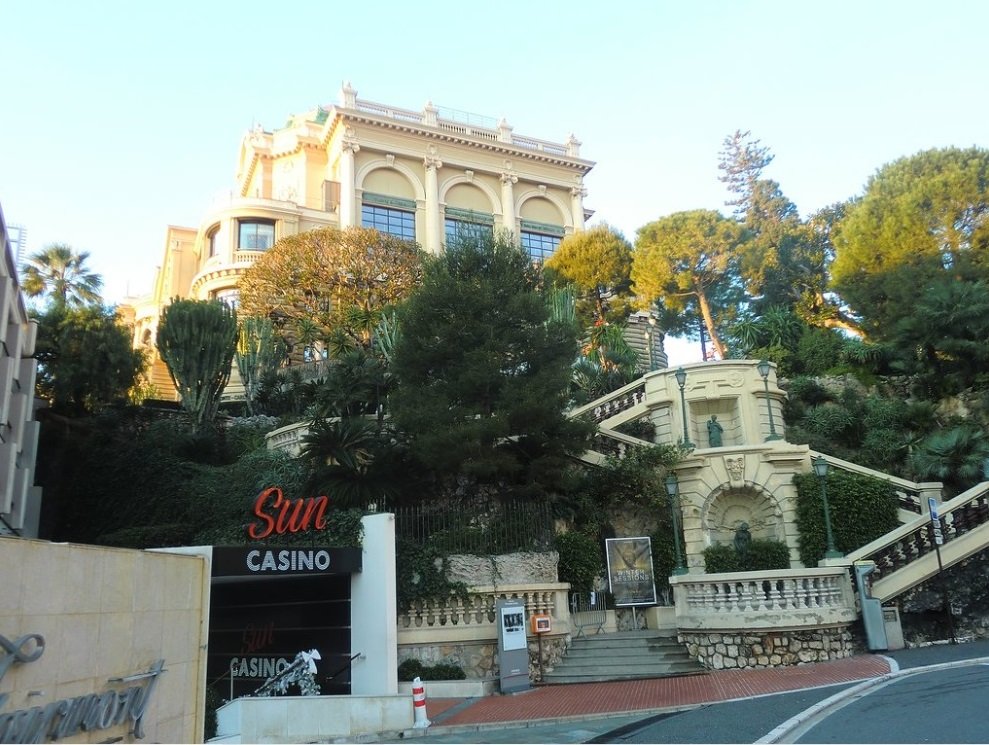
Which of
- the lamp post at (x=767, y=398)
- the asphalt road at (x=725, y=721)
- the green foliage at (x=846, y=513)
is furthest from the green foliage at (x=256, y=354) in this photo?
the asphalt road at (x=725, y=721)

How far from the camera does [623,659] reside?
16.8 meters

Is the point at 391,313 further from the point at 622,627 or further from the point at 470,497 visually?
the point at 622,627

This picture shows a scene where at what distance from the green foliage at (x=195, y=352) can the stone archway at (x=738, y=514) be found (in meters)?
16.8

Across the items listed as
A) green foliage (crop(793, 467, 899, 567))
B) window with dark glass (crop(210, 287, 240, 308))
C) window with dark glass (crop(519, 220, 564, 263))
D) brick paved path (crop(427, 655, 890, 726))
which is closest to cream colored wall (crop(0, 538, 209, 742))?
brick paved path (crop(427, 655, 890, 726))

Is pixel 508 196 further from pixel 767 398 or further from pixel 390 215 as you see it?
pixel 767 398

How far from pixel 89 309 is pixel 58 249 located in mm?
8027

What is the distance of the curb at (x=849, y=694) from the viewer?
9859 mm

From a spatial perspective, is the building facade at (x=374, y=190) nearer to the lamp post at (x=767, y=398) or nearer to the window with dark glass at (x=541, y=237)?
the window with dark glass at (x=541, y=237)

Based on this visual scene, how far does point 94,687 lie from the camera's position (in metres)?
7.64

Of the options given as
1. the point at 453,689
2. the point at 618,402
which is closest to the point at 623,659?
the point at 453,689

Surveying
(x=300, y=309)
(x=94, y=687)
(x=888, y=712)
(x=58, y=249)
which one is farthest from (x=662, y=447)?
(x=58, y=249)

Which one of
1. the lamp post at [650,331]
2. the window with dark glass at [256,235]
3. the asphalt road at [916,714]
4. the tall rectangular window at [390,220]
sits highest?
the tall rectangular window at [390,220]

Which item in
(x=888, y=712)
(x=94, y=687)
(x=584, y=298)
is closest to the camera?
(x=94, y=687)

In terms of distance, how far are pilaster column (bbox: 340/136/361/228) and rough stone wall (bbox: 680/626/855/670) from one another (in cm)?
Result: 3525
